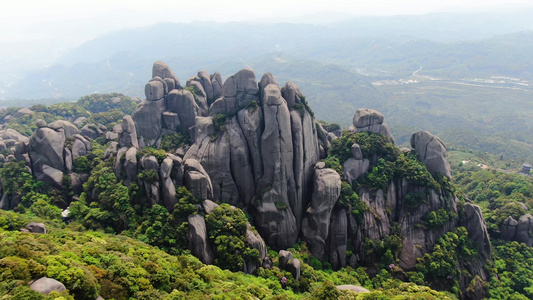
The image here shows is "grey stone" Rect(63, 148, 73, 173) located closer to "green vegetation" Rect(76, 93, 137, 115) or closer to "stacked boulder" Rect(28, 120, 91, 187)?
"stacked boulder" Rect(28, 120, 91, 187)

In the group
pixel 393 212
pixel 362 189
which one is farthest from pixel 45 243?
pixel 393 212

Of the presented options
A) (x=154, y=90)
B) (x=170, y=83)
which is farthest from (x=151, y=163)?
(x=170, y=83)

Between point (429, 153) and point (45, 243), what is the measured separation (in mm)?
42105

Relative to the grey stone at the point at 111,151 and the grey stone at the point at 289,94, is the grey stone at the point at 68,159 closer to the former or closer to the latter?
the grey stone at the point at 111,151

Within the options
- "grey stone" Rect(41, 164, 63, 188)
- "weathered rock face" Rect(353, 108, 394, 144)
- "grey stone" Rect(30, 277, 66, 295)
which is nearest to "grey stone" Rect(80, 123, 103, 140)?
"grey stone" Rect(41, 164, 63, 188)

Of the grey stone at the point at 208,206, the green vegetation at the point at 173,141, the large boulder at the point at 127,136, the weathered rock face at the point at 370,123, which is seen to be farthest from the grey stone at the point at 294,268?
the large boulder at the point at 127,136

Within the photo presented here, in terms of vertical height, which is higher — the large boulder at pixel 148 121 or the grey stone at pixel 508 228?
the large boulder at pixel 148 121

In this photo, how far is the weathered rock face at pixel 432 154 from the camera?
41.2 meters

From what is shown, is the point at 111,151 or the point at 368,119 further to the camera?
the point at 368,119

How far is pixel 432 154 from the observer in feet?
136

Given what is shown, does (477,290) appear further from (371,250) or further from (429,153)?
(429,153)

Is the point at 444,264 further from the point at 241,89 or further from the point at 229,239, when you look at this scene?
the point at 241,89

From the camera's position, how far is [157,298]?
1853 centimetres

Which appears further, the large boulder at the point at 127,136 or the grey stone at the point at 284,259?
the large boulder at the point at 127,136
